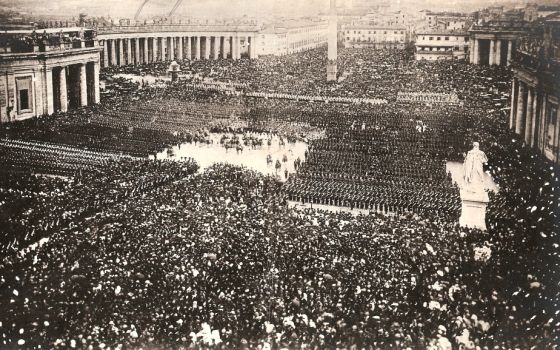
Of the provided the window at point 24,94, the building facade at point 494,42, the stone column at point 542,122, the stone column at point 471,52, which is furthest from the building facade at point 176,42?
the stone column at point 542,122

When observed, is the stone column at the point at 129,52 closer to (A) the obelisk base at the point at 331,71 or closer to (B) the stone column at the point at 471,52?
(A) the obelisk base at the point at 331,71

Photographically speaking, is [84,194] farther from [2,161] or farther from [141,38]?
[141,38]

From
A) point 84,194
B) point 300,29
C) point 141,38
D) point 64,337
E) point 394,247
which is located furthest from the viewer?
point 141,38

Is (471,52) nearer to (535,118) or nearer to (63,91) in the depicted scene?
(535,118)

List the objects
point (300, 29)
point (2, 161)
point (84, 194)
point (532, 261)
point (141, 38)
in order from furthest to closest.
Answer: point (141, 38) < point (300, 29) < point (2, 161) < point (84, 194) < point (532, 261)

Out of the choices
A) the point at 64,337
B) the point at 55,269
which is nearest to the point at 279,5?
the point at 55,269

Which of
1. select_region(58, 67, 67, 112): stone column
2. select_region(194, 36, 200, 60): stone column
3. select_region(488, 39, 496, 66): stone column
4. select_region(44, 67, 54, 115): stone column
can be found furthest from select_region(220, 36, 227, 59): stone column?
select_region(488, 39, 496, 66): stone column

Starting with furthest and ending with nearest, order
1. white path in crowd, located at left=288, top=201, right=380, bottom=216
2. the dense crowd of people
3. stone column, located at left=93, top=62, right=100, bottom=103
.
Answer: stone column, located at left=93, top=62, right=100, bottom=103 → white path in crowd, located at left=288, top=201, right=380, bottom=216 → the dense crowd of people

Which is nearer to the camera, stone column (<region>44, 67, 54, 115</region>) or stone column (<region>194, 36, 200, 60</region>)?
stone column (<region>44, 67, 54, 115</region>)

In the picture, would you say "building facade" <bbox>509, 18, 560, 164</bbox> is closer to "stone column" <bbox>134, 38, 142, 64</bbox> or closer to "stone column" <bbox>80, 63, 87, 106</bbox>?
"stone column" <bbox>80, 63, 87, 106</bbox>
